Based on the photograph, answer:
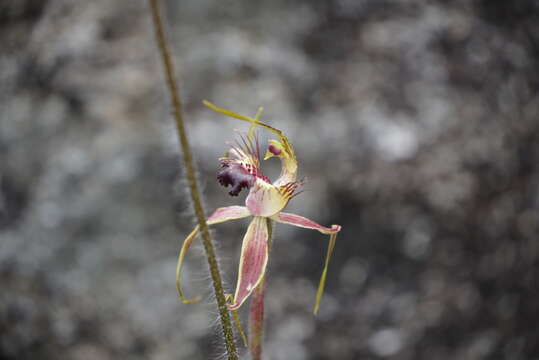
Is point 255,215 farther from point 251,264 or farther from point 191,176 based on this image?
point 191,176

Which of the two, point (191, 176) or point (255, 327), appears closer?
point (191, 176)

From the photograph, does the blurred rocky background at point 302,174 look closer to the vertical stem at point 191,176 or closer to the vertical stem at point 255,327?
the vertical stem at point 255,327

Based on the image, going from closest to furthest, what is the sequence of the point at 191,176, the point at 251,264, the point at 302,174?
the point at 191,176 → the point at 251,264 → the point at 302,174

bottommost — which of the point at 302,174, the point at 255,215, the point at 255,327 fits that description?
the point at 255,327

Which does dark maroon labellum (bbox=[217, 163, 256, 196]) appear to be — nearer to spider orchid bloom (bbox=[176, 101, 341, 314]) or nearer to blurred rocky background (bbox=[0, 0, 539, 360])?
spider orchid bloom (bbox=[176, 101, 341, 314])

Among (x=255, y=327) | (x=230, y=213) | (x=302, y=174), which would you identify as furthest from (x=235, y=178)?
(x=302, y=174)

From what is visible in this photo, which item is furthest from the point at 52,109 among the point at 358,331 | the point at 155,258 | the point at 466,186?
the point at 466,186

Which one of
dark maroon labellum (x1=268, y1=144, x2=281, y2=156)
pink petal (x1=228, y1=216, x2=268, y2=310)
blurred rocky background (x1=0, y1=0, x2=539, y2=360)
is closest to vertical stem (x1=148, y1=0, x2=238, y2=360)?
pink petal (x1=228, y1=216, x2=268, y2=310)
